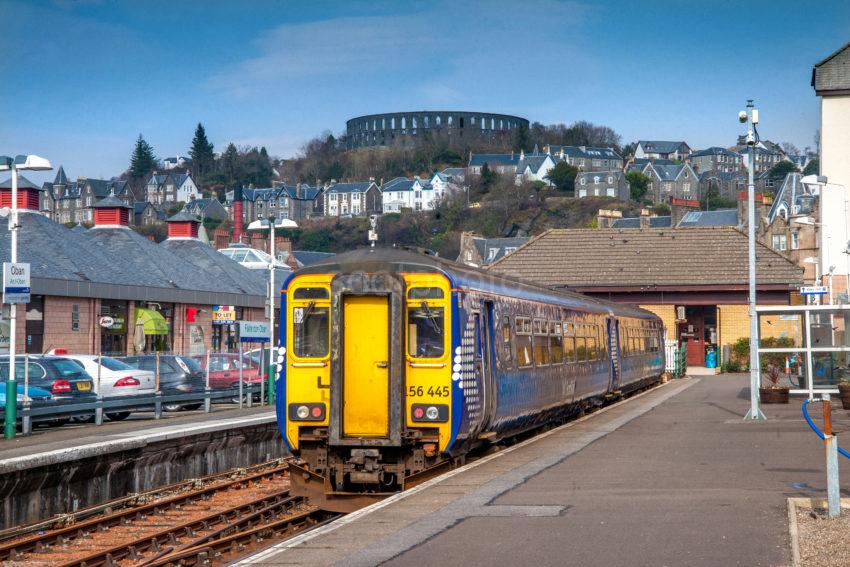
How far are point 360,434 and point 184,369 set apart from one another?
56.4 feet

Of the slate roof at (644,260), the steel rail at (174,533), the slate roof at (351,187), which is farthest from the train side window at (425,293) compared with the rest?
the slate roof at (351,187)

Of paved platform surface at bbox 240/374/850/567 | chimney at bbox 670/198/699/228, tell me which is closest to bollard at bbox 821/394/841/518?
paved platform surface at bbox 240/374/850/567

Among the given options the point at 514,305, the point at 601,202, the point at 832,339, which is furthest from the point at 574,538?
the point at 601,202

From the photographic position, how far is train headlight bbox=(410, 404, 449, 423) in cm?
1502

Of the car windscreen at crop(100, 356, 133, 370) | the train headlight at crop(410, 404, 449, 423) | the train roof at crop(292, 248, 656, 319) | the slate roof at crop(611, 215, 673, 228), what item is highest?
the slate roof at crop(611, 215, 673, 228)

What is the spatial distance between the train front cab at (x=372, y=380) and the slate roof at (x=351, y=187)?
17987 cm

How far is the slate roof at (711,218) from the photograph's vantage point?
11275 cm

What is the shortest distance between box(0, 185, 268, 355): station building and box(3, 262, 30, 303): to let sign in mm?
10733

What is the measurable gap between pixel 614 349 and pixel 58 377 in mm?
14320

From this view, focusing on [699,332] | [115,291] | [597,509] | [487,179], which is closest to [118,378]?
[115,291]

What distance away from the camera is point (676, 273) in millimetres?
57594

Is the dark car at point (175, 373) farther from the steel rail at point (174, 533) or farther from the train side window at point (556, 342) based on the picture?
the steel rail at point (174, 533)

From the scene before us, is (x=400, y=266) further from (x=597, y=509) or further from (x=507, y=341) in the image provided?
(x=597, y=509)

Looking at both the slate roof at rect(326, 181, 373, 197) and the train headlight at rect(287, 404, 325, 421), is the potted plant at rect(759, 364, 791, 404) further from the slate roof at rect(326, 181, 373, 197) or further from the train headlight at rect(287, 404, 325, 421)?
the slate roof at rect(326, 181, 373, 197)
